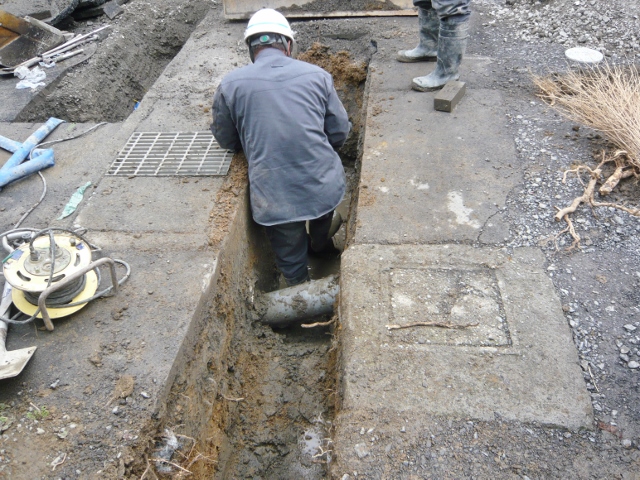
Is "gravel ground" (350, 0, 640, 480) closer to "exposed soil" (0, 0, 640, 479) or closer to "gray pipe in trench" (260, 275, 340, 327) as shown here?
"exposed soil" (0, 0, 640, 479)

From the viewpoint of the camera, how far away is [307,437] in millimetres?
2883

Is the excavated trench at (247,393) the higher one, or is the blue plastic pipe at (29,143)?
the blue plastic pipe at (29,143)

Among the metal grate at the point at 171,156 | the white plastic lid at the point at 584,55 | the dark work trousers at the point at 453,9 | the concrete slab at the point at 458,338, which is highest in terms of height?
the dark work trousers at the point at 453,9

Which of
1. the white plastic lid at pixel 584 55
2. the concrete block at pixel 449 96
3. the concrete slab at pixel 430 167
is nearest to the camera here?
the concrete slab at pixel 430 167

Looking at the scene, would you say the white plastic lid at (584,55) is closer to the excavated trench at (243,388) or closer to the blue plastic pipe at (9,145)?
the excavated trench at (243,388)

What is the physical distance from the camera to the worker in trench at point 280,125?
3.06 metres

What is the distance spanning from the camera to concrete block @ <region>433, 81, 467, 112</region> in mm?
3889

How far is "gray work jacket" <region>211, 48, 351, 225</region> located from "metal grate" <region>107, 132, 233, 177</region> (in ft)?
0.73

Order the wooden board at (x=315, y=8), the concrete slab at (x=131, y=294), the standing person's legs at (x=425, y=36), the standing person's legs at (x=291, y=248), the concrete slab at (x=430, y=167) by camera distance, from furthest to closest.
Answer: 1. the wooden board at (x=315, y=8)
2. the standing person's legs at (x=425, y=36)
3. the standing person's legs at (x=291, y=248)
4. the concrete slab at (x=430, y=167)
5. the concrete slab at (x=131, y=294)

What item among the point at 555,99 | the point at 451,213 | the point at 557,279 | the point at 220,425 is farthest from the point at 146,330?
the point at 555,99

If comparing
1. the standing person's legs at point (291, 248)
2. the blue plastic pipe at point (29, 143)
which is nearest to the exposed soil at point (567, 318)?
the standing person's legs at point (291, 248)

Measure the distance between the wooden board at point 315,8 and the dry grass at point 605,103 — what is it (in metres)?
2.22

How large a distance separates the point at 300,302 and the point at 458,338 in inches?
51.4

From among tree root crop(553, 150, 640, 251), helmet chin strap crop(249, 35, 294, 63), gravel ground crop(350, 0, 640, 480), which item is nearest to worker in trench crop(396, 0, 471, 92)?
gravel ground crop(350, 0, 640, 480)
